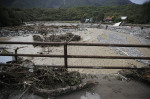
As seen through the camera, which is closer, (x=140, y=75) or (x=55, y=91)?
(x=55, y=91)

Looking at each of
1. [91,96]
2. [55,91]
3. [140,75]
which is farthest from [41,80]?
[140,75]

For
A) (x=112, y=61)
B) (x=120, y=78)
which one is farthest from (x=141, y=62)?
(x=120, y=78)

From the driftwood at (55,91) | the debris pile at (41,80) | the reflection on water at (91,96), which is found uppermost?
the debris pile at (41,80)

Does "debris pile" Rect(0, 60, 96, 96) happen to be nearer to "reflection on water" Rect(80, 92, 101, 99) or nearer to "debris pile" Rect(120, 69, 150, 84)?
"reflection on water" Rect(80, 92, 101, 99)

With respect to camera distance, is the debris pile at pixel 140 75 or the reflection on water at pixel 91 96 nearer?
the reflection on water at pixel 91 96

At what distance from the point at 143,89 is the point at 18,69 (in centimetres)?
334

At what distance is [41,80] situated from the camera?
7.11ft

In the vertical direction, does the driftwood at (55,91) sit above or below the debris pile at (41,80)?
below

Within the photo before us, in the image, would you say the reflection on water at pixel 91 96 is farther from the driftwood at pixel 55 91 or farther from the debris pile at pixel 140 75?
the debris pile at pixel 140 75

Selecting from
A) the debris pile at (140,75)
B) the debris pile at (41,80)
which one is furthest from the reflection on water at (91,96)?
the debris pile at (140,75)

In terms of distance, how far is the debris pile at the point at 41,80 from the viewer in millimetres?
2031

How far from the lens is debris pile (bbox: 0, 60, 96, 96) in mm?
2031

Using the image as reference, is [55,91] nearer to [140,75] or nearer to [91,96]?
[91,96]

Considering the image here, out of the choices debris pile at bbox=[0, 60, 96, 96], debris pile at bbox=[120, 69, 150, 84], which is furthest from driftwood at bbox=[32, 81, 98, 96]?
debris pile at bbox=[120, 69, 150, 84]
